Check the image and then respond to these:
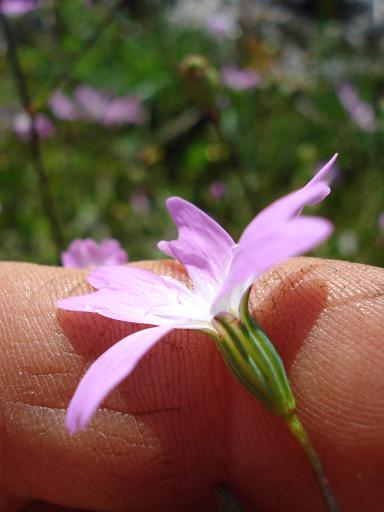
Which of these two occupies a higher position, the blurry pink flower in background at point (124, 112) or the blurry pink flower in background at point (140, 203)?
the blurry pink flower in background at point (124, 112)

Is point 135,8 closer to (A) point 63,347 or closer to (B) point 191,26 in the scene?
(B) point 191,26

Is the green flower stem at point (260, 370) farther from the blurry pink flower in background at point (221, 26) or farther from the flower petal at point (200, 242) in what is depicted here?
the blurry pink flower in background at point (221, 26)

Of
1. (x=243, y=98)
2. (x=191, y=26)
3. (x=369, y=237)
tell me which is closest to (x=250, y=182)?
(x=369, y=237)

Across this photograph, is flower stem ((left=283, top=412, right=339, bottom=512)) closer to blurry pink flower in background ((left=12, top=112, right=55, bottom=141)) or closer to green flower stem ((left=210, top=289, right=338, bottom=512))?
green flower stem ((left=210, top=289, right=338, bottom=512))

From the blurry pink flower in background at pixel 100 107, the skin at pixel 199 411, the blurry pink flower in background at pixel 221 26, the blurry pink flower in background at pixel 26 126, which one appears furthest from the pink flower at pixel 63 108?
the skin at pixel 199 411

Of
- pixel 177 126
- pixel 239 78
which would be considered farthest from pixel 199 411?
pixel 239 78
